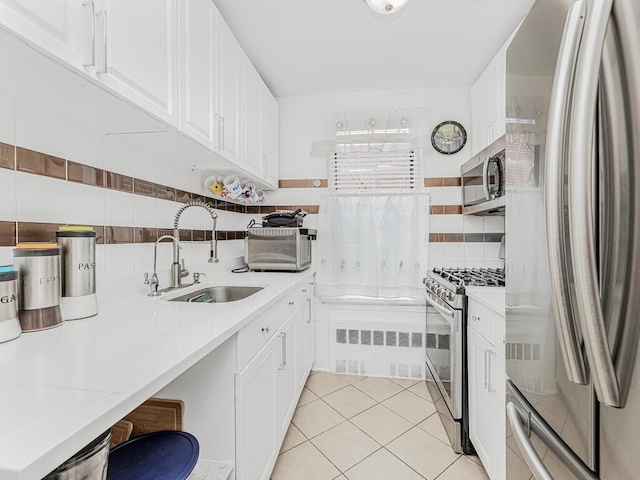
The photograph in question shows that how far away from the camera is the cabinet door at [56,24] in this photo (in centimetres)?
71

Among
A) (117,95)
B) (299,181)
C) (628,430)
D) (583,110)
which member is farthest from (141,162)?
(628,430)

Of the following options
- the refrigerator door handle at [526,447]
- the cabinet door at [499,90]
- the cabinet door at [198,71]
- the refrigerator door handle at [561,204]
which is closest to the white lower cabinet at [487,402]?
the refrigerator door handle at [526,447]

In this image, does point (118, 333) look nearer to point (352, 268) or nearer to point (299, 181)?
point (352, 268)

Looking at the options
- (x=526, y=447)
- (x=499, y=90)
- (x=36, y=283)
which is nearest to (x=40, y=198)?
(x=36, y=283)

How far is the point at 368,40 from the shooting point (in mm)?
2129

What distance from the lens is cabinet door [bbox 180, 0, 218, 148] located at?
1.38m

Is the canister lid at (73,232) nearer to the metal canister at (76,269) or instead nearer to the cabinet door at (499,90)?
the metal canister at (76,269)

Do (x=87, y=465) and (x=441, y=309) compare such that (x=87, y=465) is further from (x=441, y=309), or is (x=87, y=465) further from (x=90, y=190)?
(x=441, y=309)

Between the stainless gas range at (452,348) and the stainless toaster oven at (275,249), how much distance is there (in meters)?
0.98

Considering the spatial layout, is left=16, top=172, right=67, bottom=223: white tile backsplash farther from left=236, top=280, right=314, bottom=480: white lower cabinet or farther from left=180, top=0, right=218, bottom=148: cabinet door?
left=236, top=280, right=314, bottom=480: white lower cabinet

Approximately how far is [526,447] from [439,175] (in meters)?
2.29

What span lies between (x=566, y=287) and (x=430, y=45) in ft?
6.94

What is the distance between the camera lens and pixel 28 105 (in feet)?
3.61

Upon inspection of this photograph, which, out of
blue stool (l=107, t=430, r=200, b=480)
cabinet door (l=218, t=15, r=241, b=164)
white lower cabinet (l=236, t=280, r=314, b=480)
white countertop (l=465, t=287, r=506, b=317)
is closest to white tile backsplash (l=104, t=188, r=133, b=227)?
cabinet door (l=218, t=15, r=241, b=164)
